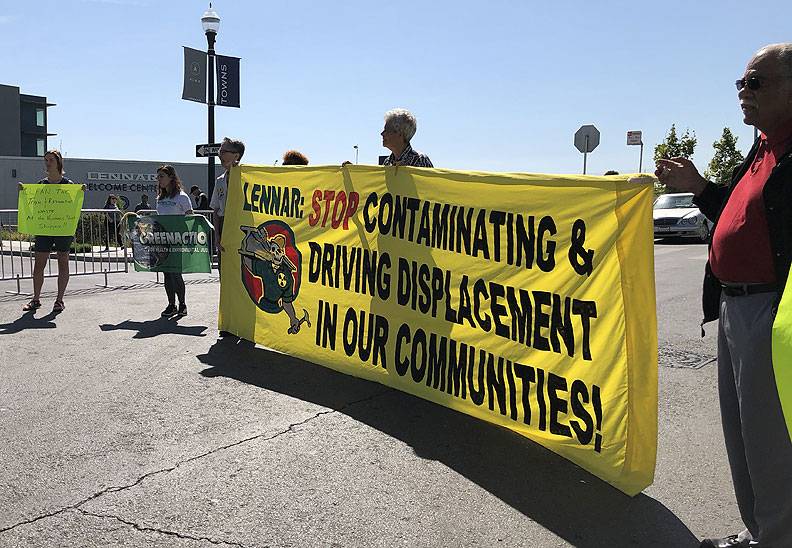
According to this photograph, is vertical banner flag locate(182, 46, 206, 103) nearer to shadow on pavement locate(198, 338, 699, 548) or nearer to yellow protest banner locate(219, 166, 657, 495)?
yellow protest banner locate(219, 166, 657, 495)

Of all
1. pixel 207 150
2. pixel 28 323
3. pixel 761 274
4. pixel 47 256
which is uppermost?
pixel 207 150

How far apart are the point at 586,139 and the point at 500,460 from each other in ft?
70.1

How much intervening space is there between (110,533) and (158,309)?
647 centimetres

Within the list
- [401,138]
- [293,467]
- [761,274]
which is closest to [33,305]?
[401,138]

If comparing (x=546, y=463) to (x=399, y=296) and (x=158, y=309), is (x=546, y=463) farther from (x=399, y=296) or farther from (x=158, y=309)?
(x=158, y=309)

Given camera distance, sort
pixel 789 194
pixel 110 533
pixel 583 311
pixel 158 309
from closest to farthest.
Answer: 1. pixel 789 194
2. pixel 110 533
3. pixel 583 311
4. pixel 158 309

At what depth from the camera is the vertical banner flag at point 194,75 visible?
15.6m

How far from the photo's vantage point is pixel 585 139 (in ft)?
78.9

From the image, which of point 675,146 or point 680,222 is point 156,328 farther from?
point 675,146

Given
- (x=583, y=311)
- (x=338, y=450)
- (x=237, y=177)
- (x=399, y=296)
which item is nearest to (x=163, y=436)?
(x=338, y=450)

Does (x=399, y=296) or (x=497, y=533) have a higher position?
(x=399, y=296)

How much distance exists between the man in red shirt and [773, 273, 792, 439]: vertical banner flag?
90 cm

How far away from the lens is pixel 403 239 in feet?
17.2

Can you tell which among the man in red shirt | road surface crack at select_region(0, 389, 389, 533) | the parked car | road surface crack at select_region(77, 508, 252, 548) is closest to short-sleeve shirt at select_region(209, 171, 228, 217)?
road surface crack at select_region(0, 389, 389, 533)
